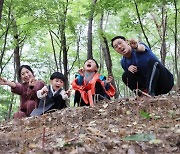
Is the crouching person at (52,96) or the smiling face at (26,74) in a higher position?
the smiling face at (26,74)

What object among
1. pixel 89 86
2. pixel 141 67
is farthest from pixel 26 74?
pixel 141 67

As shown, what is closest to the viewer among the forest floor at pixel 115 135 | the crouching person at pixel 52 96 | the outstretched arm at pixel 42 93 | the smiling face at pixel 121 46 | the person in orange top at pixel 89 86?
the forest floor at pixel 115 135

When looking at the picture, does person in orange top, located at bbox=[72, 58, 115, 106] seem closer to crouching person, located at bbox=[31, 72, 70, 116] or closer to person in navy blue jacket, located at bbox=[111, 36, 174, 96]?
crouching person, located at bbox=[31, 72, 70, 116]

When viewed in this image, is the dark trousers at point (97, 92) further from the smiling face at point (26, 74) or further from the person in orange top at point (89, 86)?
the smiling face at point (26, 74)

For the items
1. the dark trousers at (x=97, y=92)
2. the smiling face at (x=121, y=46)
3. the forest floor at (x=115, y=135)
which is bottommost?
the forest floor at (x=115, y=135)

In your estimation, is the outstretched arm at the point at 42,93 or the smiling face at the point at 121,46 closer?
the smiling face at the point at 121,46

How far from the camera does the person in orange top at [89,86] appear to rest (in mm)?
5602

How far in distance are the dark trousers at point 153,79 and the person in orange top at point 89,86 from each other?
1.50ft

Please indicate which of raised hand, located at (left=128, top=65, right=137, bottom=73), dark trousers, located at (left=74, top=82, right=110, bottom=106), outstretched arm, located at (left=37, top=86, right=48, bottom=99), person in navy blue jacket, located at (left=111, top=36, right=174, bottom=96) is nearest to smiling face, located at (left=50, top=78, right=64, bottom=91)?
outstretched arm, located at (left=37, top=86, right=48, bottom=99)

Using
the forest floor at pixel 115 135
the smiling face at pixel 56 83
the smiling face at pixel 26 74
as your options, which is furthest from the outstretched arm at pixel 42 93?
the forest floor at pixel 115 135

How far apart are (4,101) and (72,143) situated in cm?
1602

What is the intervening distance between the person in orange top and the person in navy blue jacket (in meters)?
0.52

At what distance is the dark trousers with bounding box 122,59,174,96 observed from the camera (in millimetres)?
5062

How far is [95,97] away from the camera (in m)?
5.65
